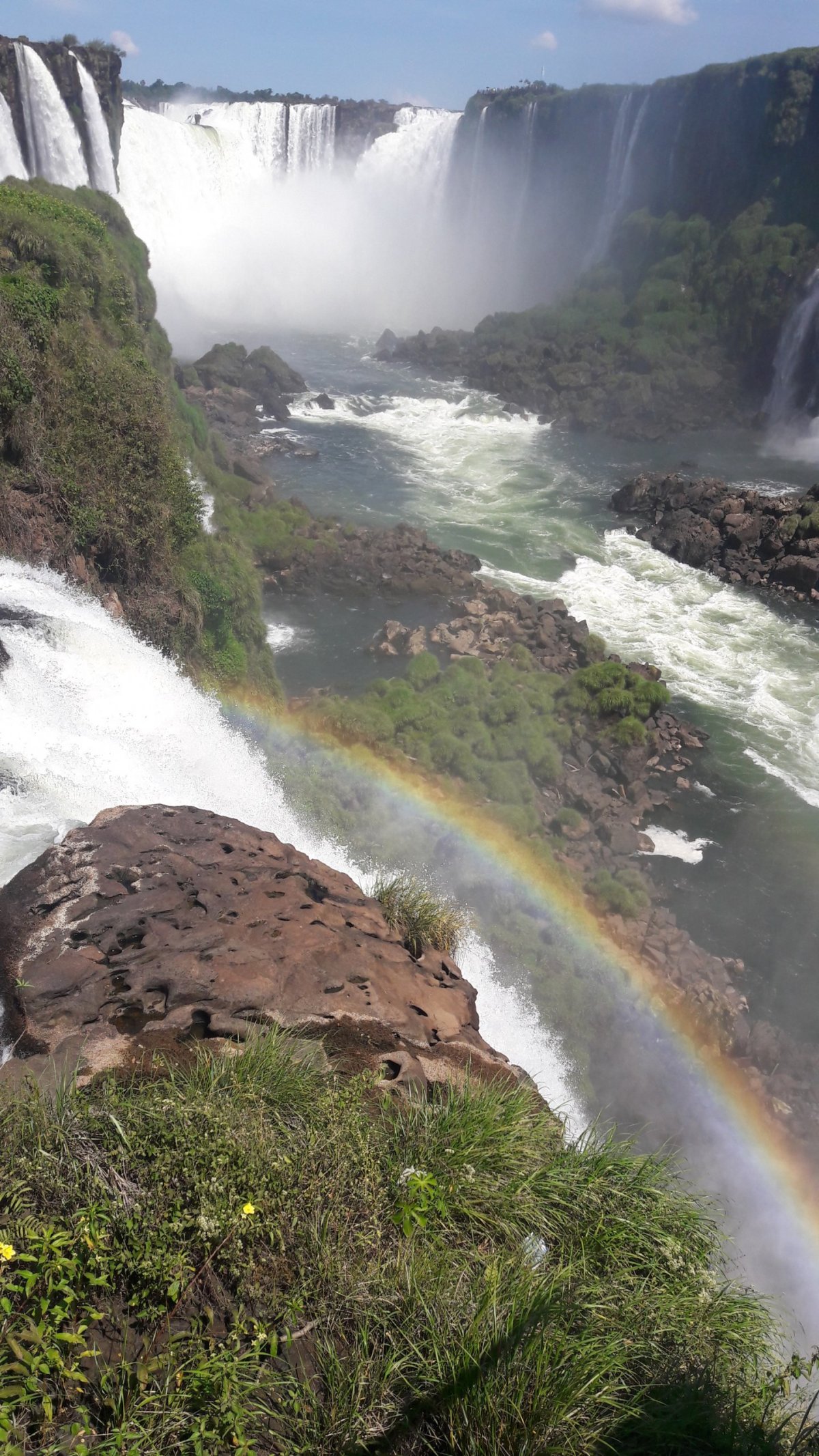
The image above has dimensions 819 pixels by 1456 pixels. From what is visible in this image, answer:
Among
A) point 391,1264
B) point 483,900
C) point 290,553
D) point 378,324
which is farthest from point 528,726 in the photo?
point 378,324

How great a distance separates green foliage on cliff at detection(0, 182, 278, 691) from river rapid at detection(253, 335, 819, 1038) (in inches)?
124

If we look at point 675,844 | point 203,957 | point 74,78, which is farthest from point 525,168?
point 203,957

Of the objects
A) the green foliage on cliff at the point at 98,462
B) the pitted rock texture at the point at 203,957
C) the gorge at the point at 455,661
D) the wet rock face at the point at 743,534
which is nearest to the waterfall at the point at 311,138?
the gorge at the point at 455,661

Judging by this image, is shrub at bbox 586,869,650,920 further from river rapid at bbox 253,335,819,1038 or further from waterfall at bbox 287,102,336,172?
waterfall at bbox 287,102,336,172

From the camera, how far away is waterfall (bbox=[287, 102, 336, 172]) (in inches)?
2163

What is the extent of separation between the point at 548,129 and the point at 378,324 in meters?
15.4

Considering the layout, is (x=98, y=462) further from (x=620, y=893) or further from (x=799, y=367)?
(x=799, y=367)

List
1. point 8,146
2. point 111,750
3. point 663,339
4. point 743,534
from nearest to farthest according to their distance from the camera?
point 111,750, point 743,534, point 8,146, point 663,339

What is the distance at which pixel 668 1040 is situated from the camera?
11.4 meters

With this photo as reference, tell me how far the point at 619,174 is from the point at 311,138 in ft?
66.6

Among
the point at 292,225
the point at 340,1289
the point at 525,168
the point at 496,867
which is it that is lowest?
the point at 496,867

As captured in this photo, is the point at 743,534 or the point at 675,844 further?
the point at 743,534

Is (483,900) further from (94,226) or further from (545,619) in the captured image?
(94,226)

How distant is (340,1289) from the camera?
3.40 metres
